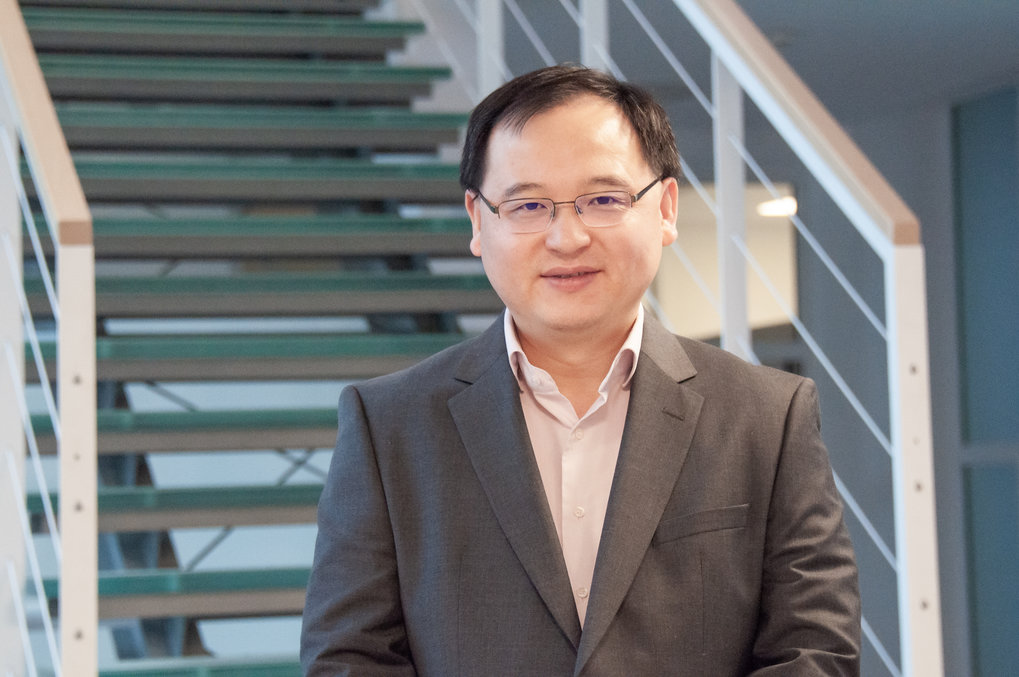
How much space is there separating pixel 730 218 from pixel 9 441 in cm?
133

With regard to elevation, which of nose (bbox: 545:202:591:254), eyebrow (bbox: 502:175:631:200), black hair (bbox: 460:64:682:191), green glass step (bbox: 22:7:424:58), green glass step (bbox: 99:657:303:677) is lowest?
green glass step (bbox: 99:657:303:677)

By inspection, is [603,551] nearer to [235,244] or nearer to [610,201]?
[610,201]

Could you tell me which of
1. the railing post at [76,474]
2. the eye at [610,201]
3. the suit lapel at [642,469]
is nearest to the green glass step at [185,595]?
the railing post at [76,474]

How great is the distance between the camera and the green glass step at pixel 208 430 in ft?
8.95

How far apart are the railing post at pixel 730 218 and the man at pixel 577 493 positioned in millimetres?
739

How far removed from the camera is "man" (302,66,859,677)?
1212 mm

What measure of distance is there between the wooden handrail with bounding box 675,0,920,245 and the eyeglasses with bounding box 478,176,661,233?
53cm

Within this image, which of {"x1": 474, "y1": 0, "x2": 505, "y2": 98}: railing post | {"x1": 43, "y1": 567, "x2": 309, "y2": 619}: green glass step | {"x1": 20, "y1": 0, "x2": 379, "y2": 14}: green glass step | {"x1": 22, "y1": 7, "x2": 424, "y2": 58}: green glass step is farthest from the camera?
{"x1": 20, "y1": 0, "x2": 379, "y2": 14}: green glass step

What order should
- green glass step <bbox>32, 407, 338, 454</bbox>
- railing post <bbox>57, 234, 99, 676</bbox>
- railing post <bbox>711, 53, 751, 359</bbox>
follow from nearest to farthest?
railing post <bbox>57, 234, 99, 676</bbox>, railing post <bbox>711, 53, 751, 359</bbox>, green glass step <bbox>32, 407, 338, 454</bbox>

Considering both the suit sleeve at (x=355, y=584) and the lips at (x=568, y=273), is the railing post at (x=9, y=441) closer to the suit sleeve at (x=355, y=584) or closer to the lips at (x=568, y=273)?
the suit sleeve at (x=355, y=584)

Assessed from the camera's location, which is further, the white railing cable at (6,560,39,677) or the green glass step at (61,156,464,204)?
the green glass step at (61,156,464,204)

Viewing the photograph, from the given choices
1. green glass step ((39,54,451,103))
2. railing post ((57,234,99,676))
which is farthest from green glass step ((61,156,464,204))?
railing post ((57,234,99,676))

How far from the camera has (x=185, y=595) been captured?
2.47m

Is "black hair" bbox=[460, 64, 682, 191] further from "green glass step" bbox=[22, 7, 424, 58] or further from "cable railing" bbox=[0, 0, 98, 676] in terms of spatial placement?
"green glass step" bbox=[22, 7, 424, 58]
